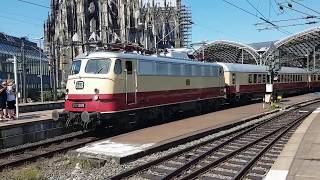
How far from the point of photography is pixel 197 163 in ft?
40.8

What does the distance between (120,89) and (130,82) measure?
76cm

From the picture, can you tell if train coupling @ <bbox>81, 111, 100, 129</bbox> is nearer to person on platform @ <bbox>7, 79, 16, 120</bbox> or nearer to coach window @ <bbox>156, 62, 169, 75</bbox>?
coach window @ <bbox>156, 62, 169, 75</bbox>

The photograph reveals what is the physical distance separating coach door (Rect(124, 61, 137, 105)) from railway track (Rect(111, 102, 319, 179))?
386 centimetres

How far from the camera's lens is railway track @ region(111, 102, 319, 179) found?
10.9 m

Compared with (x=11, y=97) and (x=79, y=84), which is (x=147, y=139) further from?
(x=11, y=97)

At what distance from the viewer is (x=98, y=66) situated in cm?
1770

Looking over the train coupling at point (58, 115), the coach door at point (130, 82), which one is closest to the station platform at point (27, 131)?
the train coupling at point (58, 115)

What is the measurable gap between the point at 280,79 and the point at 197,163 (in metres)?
35.0

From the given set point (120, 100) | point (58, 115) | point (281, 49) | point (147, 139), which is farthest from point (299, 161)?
point (281, 49)

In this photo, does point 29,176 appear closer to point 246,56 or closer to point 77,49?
point 77,49

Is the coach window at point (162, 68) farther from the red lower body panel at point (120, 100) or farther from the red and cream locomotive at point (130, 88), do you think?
the red lower body panel at point (120, 100)

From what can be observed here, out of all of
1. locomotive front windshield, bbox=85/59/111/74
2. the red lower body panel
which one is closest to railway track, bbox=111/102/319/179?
the red lower body panel

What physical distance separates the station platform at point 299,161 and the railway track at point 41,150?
22.9 feet

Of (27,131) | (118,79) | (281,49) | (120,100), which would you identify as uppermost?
(281,49)
